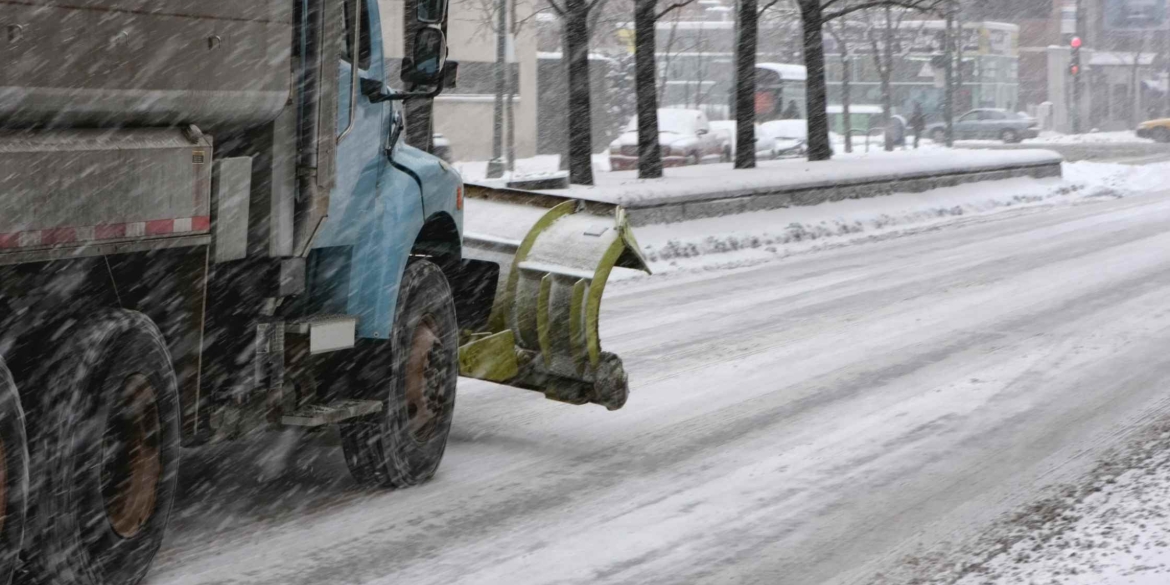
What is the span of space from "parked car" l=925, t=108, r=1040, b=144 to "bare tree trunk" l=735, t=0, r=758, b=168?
1543 inches

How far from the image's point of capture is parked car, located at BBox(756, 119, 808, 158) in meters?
47.4

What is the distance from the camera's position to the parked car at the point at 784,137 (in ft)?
156

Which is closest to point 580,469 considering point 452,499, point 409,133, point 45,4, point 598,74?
point 452,499

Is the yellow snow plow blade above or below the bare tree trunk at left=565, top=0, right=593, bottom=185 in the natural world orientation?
below

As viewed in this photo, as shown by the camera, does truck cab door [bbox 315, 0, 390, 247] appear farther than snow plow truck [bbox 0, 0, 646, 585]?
Yes

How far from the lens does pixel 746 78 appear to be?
27.4 m

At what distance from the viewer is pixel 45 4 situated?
4.41m

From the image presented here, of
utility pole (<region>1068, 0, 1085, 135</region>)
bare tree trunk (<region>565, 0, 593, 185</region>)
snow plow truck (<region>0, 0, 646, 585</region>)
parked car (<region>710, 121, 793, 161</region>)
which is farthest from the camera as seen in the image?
utility pole (<region>1068, 0, 1085, 135</region>)

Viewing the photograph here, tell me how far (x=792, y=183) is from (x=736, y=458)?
14144 millimetres

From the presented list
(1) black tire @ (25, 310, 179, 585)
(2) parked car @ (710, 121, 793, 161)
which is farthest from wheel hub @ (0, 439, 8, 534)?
(2) parked car @ (710, 121, 793, 161)

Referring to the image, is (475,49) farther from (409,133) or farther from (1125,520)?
(1125,520)

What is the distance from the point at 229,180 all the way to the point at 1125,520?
3.86m

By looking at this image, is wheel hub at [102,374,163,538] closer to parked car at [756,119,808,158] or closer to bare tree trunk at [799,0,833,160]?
bare tree trunk at [799,0,833,160]

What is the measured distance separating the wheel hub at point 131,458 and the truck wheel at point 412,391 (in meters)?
1.55
